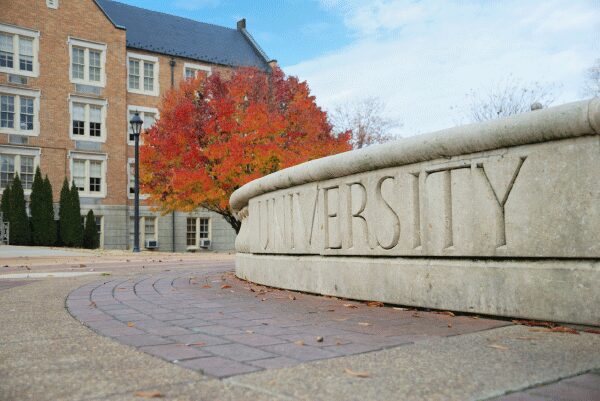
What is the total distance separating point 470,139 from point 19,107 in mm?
26922

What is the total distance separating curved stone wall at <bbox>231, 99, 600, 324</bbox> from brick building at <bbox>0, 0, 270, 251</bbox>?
20.8 metres

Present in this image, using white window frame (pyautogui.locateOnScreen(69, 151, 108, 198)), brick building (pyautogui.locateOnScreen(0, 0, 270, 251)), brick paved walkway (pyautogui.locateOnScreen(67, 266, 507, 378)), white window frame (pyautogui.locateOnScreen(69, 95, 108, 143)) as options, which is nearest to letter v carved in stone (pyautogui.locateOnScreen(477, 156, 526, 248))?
brick paved walkway (pyautogui.locateOnScreen(67, 266, 507, 378))

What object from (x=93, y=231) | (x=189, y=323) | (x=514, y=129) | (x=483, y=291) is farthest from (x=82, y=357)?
(x=93, y=231)

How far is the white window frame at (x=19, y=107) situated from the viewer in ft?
→ 85.1

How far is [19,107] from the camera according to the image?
26.1 m

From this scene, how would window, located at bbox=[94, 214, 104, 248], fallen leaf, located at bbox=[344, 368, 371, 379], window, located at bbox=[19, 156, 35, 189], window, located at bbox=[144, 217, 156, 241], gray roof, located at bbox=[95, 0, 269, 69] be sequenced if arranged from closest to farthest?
fallen leaf, located at bbox=[344, 368, 371, 379] → window, located at bbox=[19, 156, 35, 189] → window, located at bbox=[94, 214, 104, 248] → window, located at bbox=[144, 217, 156, 241] → gray roof, located at bbox=[95, 0, 269, 69]

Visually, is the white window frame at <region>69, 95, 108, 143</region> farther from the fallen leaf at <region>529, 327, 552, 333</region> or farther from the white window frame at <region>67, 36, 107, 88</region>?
the fallen leaf at <region>529, 327, 552, 333</region>

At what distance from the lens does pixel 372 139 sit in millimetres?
39125

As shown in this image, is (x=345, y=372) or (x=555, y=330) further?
(x=555, y=330)

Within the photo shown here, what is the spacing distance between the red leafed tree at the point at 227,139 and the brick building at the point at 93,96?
383cm

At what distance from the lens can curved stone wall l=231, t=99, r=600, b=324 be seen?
131 inches

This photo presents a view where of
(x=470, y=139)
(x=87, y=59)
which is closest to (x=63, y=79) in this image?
(x=87, y=59)

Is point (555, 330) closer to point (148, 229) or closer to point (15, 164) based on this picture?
point (15, 164)

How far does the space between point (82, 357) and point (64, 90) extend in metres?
27.5
